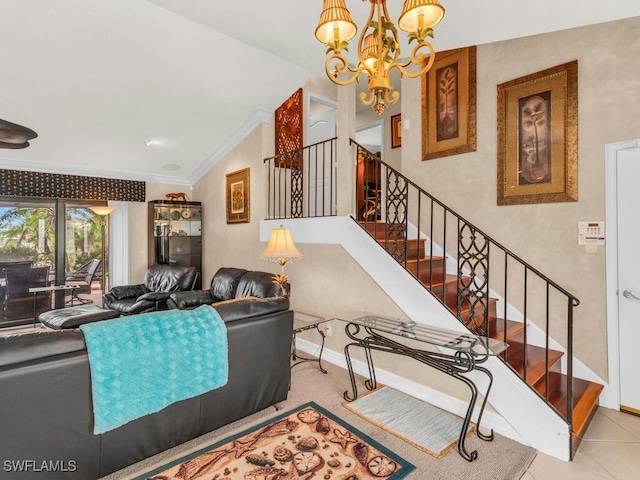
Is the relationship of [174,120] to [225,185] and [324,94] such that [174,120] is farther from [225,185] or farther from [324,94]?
[324,94]

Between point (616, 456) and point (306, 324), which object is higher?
point (306, 324)

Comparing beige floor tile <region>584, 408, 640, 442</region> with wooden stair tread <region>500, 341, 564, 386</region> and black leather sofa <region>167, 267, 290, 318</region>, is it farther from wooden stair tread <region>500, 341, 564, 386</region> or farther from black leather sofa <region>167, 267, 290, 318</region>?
black leather sofa <region>167, 267, 290, 318</region>

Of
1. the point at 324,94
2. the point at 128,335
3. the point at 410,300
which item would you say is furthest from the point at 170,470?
the point at 324,94

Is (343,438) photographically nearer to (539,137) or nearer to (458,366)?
(458,366)

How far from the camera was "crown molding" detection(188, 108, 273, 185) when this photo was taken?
505cm

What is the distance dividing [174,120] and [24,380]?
156 inches

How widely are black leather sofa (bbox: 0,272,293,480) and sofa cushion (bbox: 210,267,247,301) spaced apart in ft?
6.84

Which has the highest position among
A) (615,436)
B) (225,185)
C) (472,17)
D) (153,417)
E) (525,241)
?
(472,17)

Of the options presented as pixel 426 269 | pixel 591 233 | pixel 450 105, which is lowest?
pixel 426 269

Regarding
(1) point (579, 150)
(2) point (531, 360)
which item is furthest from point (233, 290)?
(1) point (579, 150)

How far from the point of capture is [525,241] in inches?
127

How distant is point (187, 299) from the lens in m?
4.41

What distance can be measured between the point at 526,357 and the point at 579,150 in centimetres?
182

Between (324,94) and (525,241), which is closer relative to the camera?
(525,241)
